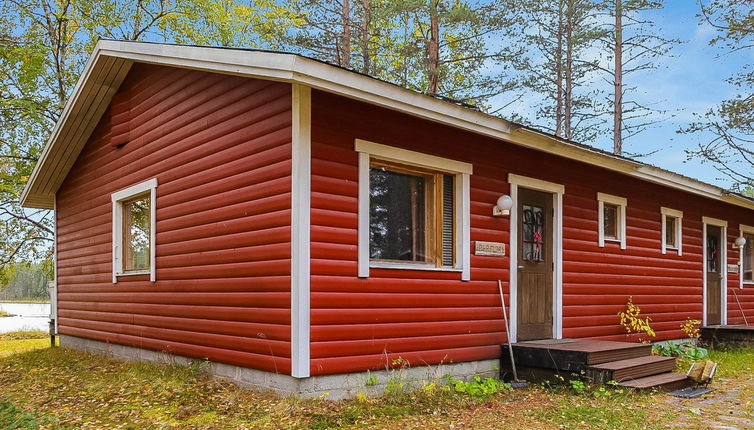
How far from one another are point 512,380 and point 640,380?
1300 millimetres

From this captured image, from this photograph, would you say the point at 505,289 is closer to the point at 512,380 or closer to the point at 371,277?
the point at 512,380

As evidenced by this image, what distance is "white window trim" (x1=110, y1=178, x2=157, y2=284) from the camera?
303 inches

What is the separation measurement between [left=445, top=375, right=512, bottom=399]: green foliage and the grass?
10cm

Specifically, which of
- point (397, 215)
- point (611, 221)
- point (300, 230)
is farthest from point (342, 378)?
point (611, 221)

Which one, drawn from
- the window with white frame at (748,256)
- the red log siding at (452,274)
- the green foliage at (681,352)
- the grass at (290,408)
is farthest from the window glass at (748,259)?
the grass at (290,408)

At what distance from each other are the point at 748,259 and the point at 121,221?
11820 mm

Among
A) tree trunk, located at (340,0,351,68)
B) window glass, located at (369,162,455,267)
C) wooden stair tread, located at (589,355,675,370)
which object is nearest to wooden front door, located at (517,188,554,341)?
wooden stair tread, located at (589,355,675,370)

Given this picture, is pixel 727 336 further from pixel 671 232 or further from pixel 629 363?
pixel 629 363

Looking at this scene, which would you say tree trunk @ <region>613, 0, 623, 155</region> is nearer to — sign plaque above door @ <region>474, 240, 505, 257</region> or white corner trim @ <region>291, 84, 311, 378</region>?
sign plaque above door @ <region>474, 240, 505, 257</region>

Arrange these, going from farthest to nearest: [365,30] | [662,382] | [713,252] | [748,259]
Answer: [365,30] < [748,259] < [713,252] < [662,382]

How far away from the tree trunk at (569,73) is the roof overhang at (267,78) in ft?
32.2

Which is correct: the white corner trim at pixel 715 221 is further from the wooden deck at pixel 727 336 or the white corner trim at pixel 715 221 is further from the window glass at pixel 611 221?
the window glass at pixel 611 221

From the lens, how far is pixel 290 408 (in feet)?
16.7

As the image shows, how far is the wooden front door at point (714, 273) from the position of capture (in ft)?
37.6
